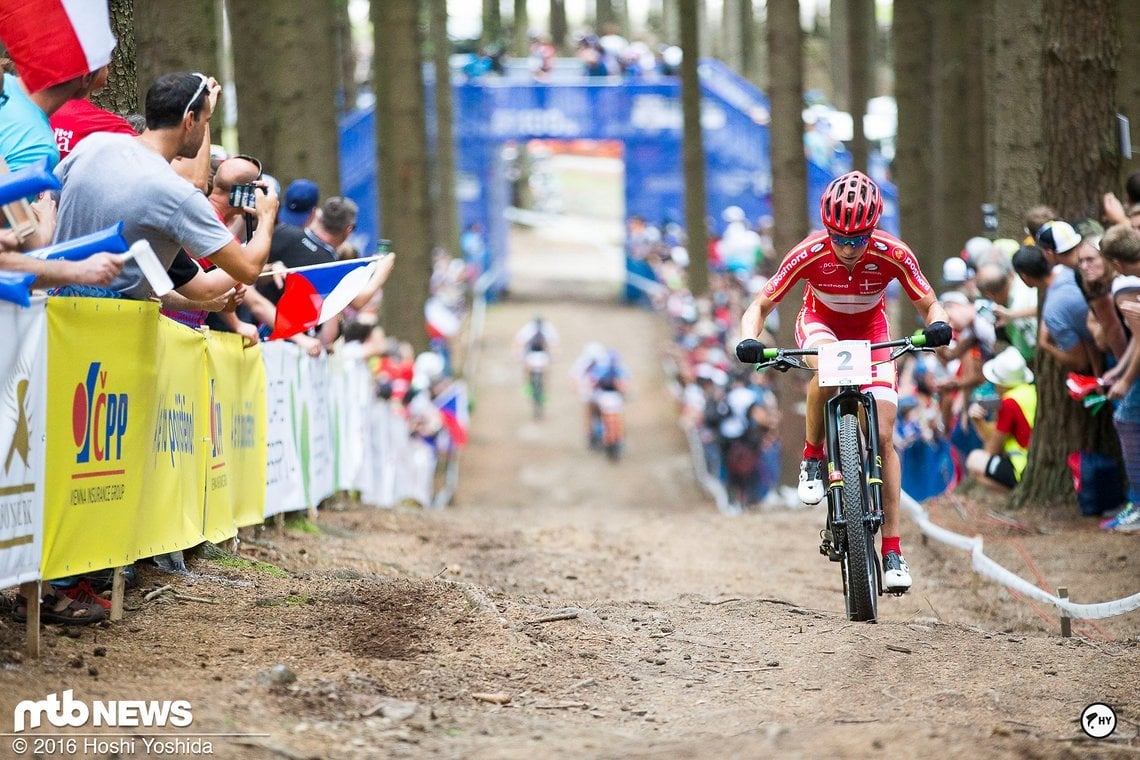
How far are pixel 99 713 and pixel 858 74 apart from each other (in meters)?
20.1

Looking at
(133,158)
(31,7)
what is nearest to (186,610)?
(133,158)

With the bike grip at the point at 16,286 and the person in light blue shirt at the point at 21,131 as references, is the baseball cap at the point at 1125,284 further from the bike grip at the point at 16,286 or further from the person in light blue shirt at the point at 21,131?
the bike grip at the point at 16,286

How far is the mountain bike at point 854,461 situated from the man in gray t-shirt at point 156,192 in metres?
2.84

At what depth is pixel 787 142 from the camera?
18.8 meters

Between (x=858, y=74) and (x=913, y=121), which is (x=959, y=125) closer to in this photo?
(x=913, y=121)

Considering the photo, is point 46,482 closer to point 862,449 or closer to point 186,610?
point 186,610

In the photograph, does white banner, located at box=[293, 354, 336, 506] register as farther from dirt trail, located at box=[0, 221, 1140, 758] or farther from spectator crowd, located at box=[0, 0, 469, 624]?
spectator crowd, located at box=[0, 0, 469, 624]

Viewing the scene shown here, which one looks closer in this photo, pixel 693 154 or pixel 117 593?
pixel 117 593

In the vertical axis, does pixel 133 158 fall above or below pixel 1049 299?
above

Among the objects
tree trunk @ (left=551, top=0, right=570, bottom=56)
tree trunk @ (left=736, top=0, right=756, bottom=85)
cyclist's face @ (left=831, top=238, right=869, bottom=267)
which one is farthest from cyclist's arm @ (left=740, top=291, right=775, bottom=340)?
tree trunk @ (left=551, top=0, right=570, bottom=56)

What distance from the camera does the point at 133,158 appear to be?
19.4 feet

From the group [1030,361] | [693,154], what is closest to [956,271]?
[1030,361]

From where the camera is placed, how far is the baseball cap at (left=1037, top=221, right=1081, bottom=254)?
391 inches

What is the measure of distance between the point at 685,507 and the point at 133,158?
61.8 ft
